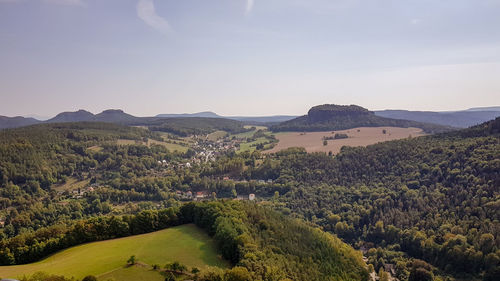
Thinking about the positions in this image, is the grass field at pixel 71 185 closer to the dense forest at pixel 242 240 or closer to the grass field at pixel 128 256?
the dense forest at pixel 242 240

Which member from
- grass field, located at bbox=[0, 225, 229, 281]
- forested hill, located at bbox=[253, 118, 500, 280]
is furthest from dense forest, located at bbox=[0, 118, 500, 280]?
grass field, located at bbox=[0, 225, 229, 281]

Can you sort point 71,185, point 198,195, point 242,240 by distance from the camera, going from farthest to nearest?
point 71,185 < point 198,195 < point 242,240

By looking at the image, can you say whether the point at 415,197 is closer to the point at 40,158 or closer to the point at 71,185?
the point at 71,185

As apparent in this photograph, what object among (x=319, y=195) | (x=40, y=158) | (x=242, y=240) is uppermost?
(x=40, y=158)

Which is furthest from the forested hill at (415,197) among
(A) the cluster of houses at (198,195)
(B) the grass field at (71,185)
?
(B) the grass field at (71,185)

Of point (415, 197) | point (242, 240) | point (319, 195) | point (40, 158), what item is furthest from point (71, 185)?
point (415, 197)
